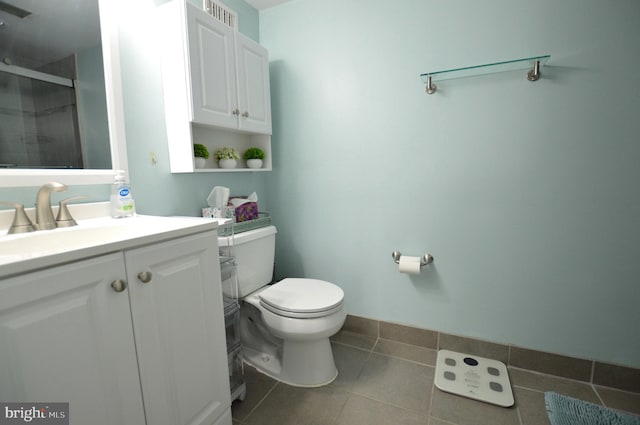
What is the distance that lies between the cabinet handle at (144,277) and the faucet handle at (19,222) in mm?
474

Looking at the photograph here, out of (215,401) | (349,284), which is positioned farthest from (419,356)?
(215,401)

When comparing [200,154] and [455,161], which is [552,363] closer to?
[455,161]

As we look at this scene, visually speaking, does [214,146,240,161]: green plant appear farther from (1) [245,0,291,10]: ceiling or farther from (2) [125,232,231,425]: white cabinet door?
(1) [245,0,291,10]: ceiling

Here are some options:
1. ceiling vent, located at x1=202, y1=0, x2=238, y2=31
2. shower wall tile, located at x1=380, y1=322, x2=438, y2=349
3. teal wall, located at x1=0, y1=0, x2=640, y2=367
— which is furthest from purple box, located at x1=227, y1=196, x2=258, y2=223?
shower wall tile, located at x1=380, y1=322, x2=438, y2=349

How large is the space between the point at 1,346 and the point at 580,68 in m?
2.20

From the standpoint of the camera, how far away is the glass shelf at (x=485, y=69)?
4.65 ft

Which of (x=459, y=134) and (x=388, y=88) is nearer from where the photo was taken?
(x=459, y=134)

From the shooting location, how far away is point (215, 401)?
1142 mm

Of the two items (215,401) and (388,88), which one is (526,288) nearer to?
(388,88)

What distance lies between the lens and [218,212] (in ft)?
5.20

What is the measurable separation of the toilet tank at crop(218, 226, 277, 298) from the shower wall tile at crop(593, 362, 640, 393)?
5.83 ft

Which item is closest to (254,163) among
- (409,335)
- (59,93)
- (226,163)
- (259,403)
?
(226,163)

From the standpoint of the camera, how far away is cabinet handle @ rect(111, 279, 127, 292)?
80 centimetres

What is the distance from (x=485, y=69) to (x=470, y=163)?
47cm
